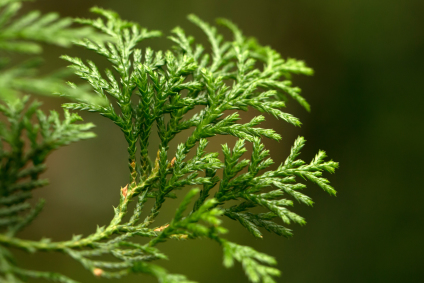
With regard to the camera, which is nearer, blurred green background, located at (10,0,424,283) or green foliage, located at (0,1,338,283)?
green foliage, located at (0,1,338,283)

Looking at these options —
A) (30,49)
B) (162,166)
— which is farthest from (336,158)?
A: (30,49)

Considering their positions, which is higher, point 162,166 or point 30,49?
point 30,49

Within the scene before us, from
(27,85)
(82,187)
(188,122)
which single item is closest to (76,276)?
(82,187)

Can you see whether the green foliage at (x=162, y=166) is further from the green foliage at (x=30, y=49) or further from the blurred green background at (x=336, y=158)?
the blurred green background at (x=336, y=158)

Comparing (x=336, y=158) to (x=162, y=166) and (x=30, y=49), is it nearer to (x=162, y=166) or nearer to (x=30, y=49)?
(x=162, y=166)

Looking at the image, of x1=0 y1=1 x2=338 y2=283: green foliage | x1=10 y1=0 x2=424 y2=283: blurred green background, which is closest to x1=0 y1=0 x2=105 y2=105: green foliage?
x1=0 y1=1 x2=338 y2=283: green foliage

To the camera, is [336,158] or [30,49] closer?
[30,49]

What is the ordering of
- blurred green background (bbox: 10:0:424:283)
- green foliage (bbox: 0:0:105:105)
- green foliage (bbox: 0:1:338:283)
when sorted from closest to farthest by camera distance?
green foliage (bbox: 0:0:105:105)
green foliage (bbox: 0:1:338:283)
blurred green background (bbox: 10:0:424:283)

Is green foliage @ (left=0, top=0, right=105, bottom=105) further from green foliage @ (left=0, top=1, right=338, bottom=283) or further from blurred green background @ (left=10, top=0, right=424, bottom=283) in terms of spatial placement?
blurred green background @ (left=10, top=0, right=424, bottom=283)

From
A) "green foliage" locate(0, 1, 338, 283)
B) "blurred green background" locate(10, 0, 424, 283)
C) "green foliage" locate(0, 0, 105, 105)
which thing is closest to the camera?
"green foliage" locate(0, 0, 105, 105)
